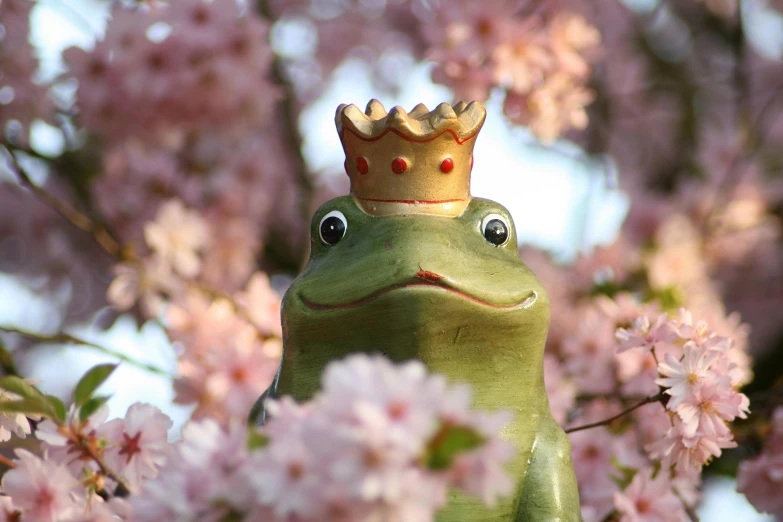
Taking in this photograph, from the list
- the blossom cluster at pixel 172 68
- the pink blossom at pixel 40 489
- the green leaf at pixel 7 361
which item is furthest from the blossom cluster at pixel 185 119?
the pink blossom at pixel 40 489

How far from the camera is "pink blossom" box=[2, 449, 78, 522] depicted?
1053mm

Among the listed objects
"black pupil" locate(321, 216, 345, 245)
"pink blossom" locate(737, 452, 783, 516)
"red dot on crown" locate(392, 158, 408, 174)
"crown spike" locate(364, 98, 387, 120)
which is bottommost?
"pink blossom" locate(737, 452, 783, 516)

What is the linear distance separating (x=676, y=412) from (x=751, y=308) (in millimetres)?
2760

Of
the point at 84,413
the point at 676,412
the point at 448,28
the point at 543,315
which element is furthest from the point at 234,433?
the point at 448,28

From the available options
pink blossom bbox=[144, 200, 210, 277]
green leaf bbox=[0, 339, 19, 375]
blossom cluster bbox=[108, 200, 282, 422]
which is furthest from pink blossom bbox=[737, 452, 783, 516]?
pink blossom bbox=[144, 200, 210, 277]

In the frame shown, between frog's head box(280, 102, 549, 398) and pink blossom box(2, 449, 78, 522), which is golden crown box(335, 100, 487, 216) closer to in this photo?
frog's head box(280, 102, 549, 398)

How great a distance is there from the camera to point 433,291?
1.13 metres

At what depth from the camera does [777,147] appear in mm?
4137

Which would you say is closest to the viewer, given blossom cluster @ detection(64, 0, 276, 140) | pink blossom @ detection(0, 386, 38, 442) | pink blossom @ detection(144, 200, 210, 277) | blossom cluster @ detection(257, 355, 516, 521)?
blossom cluster @ detection(257, 355, 516, 521)

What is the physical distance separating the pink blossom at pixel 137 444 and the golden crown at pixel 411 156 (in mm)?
407

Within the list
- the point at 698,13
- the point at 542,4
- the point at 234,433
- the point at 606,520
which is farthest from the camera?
the point at 698,13

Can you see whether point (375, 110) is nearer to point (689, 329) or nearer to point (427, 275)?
point (427, 275)

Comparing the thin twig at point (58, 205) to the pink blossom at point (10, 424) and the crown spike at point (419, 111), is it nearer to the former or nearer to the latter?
the pink blossom at point (10, 424)

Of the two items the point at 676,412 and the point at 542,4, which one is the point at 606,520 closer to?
the point at 676,412
